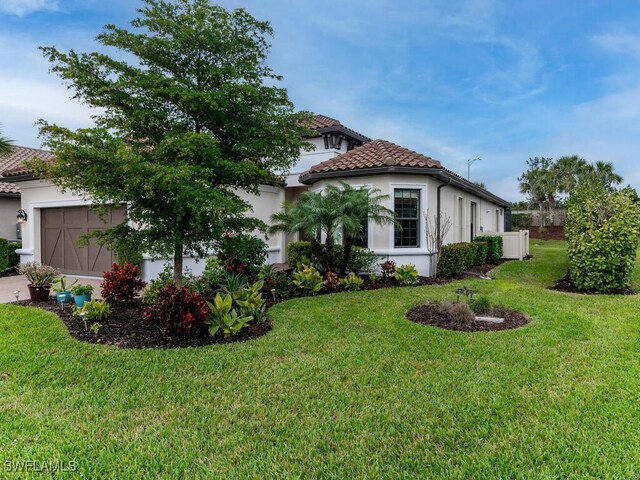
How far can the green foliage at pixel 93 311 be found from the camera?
255 inches

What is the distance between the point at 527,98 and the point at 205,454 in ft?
53.4

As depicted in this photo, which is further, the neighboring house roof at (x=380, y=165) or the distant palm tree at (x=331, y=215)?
the neighboring house roof at (x=380, y=165)

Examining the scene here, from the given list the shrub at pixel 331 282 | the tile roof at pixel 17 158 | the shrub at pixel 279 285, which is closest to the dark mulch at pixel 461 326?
the shrub at pixel 331 282

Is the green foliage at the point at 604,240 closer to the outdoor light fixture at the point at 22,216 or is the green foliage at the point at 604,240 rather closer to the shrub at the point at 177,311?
the shrub at the point at 177,311

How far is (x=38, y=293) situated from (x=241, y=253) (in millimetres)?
5098

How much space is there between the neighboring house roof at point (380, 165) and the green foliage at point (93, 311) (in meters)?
7.56

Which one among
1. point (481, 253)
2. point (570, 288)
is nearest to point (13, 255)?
point (481, 253)

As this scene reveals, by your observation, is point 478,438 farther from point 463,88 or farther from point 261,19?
point 463,88

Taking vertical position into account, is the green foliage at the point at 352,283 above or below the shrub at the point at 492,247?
below

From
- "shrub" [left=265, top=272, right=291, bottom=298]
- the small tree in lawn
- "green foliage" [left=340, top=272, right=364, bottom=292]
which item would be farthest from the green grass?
the small tree in lawn

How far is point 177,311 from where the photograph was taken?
18.9 ft

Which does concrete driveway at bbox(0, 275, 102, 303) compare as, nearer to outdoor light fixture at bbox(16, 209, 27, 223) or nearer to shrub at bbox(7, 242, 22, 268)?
shrub at bbox(7, 242, 22, 268)

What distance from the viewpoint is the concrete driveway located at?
30.5ft

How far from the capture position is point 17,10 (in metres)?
8.27
